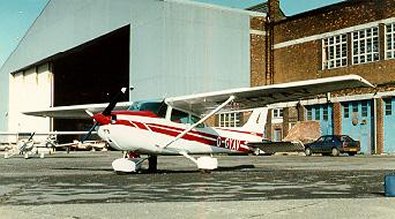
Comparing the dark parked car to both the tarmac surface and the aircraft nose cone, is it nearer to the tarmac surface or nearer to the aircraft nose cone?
the aircraft nose cone

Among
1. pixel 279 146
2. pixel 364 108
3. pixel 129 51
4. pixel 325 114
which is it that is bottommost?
pixel 279 146

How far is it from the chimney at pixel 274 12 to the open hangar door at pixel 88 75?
15.4 m

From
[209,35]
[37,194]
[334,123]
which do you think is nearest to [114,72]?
[209,35]

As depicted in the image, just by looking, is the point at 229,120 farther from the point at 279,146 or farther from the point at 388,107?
the point at 279,146

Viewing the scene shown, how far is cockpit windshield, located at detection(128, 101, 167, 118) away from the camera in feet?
55.4

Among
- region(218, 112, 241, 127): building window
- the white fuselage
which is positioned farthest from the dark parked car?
the white fuselage

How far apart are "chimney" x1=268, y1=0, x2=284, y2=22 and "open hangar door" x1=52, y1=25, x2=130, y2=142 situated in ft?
50.6

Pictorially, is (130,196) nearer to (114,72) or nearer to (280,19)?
(280,19)

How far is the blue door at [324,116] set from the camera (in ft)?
145

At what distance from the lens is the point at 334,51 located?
44.6m

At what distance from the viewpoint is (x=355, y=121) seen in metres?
42.1

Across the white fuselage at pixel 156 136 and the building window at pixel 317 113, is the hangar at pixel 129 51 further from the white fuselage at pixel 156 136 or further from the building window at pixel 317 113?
the white fuselage at pixel 156 136

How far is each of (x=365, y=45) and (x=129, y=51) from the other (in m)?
19.0

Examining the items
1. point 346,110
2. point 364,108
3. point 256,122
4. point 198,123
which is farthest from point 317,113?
point 198,123
